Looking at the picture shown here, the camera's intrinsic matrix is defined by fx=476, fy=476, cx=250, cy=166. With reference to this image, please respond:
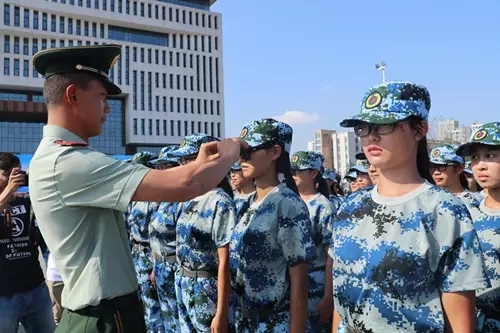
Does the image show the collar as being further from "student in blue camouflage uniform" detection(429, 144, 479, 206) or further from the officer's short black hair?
"student in blue camouflage uniform" detection(429, 144, 479, 206)

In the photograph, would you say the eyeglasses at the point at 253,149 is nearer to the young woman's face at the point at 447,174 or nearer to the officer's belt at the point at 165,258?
the officer's belt at the point at 165,258

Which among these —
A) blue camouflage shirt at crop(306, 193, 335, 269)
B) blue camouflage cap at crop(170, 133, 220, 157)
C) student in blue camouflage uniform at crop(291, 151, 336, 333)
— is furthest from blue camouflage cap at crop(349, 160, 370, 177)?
blue camouflage cap at crop(170, 133, 220, 157)

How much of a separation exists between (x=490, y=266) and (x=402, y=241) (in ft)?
3.99

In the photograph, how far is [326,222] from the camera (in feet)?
15.1

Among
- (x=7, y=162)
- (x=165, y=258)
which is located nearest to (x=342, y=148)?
(x=165, y=258)

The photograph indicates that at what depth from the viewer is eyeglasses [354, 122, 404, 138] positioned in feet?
6.59

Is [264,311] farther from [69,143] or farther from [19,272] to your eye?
[19,272]

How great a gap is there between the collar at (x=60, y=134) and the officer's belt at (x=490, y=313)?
2413mm

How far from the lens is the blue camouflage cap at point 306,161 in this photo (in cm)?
541

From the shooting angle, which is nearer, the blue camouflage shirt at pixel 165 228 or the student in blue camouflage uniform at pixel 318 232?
the student in blue camouflage uniform at pixel 318 232

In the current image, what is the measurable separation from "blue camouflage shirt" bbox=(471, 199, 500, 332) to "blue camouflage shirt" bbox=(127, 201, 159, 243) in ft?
11.8

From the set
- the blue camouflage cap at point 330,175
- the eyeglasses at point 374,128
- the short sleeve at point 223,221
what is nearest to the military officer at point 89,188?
the eyeglasses at point 374,128

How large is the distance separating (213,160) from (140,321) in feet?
2.94

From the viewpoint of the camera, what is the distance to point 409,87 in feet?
6.70
